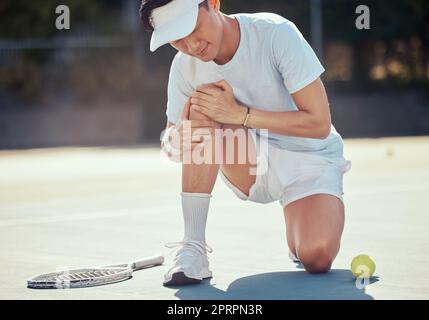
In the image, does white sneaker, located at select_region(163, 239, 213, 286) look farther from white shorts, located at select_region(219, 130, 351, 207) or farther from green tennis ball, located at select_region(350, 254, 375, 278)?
green tennis ball, located at select_region(350, 254, 375, 278)

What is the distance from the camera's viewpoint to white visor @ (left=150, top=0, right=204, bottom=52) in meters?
5.01

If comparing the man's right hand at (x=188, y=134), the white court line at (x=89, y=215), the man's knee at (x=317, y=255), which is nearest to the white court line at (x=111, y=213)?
the white court line at (x=89, y=215)

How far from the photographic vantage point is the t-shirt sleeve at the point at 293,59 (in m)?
5.27

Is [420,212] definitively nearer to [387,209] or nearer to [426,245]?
[387,209]

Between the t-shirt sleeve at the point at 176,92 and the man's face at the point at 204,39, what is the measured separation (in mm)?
441

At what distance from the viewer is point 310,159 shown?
5.72m

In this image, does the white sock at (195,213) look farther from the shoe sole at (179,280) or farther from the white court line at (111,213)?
the white court line at (111,213)

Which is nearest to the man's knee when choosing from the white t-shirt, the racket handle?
the white t-shirt

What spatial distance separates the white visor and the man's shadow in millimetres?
1138

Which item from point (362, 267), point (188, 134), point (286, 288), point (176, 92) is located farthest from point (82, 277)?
point (362, 267)

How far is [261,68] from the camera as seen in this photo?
5484 millimetres

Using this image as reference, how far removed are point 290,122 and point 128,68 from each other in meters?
19.9

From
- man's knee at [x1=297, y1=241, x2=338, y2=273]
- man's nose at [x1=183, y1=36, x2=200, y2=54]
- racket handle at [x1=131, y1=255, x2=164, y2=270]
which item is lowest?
racket handle at [x1=131, y1=255, x2=164, y2=270]

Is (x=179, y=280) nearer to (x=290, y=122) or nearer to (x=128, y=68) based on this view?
(x=290, y=122)
